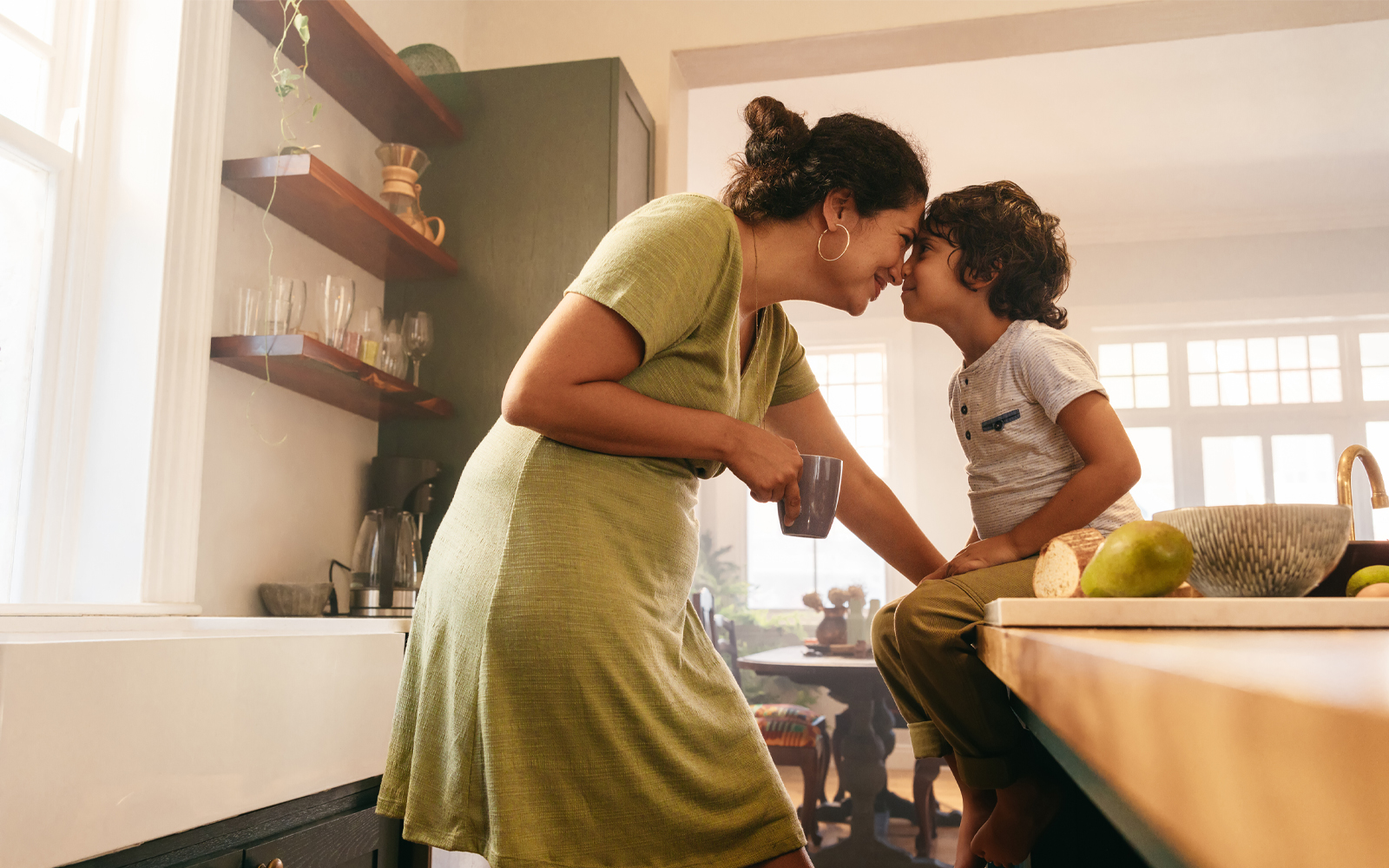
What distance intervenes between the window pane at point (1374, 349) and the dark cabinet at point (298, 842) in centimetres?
614

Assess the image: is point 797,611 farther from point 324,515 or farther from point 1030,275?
point 1030,275

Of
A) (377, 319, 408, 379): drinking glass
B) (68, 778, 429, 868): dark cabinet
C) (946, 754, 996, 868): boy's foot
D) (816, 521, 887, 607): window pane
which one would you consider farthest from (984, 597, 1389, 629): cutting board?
(816, 521, 887, 607): window pane

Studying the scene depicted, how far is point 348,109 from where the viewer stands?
2.49m

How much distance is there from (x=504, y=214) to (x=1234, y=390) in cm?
512

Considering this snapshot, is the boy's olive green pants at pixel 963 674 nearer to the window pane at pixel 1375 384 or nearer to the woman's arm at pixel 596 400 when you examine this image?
the woman's arm at pixel 596 400

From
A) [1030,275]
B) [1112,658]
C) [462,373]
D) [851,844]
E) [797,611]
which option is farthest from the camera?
[797,611]

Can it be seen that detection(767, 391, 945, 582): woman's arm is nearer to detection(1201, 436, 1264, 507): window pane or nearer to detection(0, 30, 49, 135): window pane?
detection(0, 30, 49, 135): window pane

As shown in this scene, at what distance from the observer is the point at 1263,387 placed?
5.92 metres

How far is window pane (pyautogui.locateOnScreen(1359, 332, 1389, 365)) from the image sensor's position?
5.75m

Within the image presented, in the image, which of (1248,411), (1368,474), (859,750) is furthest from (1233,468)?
(1368,474)

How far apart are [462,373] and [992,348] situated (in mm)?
1475

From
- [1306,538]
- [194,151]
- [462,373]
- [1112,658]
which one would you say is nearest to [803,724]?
[462,373]

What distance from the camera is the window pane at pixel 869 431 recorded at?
6.59 meters

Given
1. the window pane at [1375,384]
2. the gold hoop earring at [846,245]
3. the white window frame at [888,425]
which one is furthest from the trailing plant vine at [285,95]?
the window pane at [1375,384]
